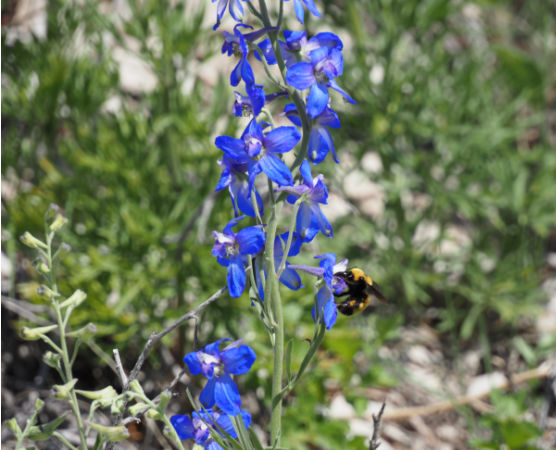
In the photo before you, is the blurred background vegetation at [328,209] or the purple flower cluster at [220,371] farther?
the blurred background vegetation at [328,209]

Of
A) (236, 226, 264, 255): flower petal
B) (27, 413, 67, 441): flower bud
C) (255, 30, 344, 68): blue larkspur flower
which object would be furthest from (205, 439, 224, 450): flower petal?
(255, 30, 344, 68): blue larkspur flower

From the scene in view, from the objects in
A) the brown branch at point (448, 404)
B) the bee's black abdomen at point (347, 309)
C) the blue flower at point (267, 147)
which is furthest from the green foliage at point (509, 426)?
the blue flower at point (267, 147)

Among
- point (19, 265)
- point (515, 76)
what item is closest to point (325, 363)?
point (19, 265)

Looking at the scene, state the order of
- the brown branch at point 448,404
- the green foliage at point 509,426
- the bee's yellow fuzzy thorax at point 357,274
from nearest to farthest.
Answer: the bee's yellow fuzzy thorax at point 357,274, the green foliage at point 509,426, the brown branch at point 448,404

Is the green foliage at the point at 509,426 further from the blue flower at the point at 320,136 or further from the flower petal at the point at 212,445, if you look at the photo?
the blue flower at the point at 320,136

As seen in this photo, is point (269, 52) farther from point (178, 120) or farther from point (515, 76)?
point (515, 76)

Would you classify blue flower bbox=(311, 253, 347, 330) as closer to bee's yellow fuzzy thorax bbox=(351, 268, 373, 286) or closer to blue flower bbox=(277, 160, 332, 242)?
blue flower bbox=(277, 160, 332, 242)

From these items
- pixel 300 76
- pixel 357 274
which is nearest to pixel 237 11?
pixel 300 76
